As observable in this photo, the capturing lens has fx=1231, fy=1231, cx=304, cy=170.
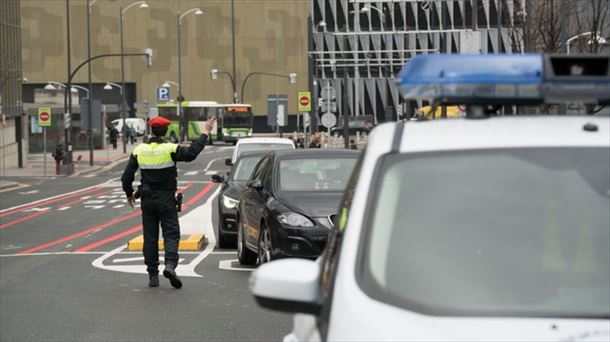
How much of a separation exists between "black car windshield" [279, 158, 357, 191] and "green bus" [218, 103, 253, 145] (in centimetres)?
6958

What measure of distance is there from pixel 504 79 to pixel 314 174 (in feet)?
33.9

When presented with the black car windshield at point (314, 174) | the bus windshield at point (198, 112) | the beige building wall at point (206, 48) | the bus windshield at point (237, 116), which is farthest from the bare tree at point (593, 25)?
the beige building wall at point (206, 48)

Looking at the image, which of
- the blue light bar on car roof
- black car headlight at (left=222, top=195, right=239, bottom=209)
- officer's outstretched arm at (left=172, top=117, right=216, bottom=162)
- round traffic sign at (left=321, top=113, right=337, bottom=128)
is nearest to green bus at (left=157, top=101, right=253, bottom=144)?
round traffic sign at (left=321, top=113, right=337, bottom=128)

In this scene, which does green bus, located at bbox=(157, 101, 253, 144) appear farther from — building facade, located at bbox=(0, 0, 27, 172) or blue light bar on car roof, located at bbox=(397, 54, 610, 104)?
blue light bar on car roof, located at bbox=(397, 54, 610, 104)

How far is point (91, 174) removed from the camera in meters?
54.2

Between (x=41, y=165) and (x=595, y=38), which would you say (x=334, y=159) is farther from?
(x=41, y=165)

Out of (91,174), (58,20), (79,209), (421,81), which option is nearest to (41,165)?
(91,174)

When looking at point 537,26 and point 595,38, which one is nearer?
point 595,38

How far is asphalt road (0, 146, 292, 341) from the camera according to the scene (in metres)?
10.1

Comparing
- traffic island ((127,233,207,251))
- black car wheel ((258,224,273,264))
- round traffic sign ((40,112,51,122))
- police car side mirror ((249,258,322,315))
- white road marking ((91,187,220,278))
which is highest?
round traffic sign ((40,112,51,122))

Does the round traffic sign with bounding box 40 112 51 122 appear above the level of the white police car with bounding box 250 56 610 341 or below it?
above

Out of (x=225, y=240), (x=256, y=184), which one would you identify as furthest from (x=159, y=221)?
(x=225, y=240)

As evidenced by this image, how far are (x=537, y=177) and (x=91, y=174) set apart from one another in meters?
51.1

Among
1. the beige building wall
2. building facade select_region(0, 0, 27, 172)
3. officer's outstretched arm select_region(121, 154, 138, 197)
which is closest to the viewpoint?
officer's outstretched arm select_region(121, 154, 138, 197)
